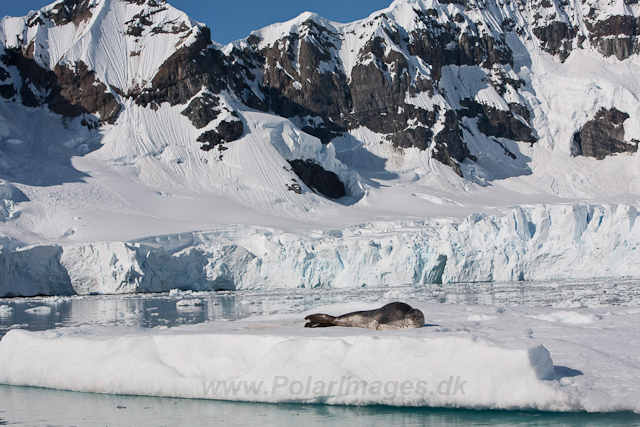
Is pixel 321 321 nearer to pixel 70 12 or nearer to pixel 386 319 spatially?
pixel 386 319

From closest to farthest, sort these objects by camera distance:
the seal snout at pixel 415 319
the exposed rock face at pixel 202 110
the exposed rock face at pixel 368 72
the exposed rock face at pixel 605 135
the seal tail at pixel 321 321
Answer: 1. the seal snout at pixel 415 319
2. the seal tail at pixel 321 321
3. the exposed rock face at pixel 202 110
4. the exposed rock face at pixel 368 72
5. the exposed rock face at pixel 605 135

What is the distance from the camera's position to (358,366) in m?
6.45

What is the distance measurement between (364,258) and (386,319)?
2506 cm

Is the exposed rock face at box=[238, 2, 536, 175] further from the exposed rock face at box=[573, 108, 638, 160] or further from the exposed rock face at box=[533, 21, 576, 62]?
the exposed rock face at box=[533, 21, 576, 62]

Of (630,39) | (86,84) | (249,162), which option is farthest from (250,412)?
(630,39)

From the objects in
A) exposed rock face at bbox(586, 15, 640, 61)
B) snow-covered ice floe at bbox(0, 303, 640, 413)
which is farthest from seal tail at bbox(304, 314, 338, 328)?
exposed rock face at bbox(586, 15, 640, 61)

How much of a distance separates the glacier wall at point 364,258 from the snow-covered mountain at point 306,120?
376mm

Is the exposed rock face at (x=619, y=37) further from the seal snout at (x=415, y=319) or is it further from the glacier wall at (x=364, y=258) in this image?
the seal snout at (x=415, y=319)

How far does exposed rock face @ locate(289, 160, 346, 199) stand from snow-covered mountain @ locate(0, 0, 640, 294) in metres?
0.16

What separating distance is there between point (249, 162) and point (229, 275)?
2508 cm

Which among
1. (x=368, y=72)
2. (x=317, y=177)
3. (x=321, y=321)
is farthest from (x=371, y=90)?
(x=321, y=321)

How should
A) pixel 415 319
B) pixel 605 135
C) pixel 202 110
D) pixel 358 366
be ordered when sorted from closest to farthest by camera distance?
pixel 358 366, pixel 415 319, pixel 202 110, pixel 605 135

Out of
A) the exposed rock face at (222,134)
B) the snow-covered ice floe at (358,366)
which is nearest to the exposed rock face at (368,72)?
the exposed rock face at (222,134)

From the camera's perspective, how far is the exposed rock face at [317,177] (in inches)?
2464
